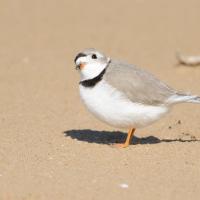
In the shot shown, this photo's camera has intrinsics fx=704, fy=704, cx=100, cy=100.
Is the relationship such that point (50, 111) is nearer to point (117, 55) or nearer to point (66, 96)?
point (66, 96)

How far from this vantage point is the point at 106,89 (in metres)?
7.92

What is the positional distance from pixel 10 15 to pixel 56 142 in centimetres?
823

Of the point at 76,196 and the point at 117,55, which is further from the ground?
the point at 76,196

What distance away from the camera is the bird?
7.90 metres

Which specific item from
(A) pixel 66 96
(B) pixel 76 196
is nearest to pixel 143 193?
(B) pixel 76 196

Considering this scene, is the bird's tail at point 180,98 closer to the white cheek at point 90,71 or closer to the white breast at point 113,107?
the white breast at point 113,107

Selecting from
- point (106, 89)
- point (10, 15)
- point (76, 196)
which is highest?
point (106, 89)

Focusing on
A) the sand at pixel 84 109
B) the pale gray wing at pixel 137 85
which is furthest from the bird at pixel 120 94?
the sand at pixel 84 109

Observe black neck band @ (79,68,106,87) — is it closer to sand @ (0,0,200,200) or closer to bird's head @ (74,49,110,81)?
bird's head @ (74,49,110,81)

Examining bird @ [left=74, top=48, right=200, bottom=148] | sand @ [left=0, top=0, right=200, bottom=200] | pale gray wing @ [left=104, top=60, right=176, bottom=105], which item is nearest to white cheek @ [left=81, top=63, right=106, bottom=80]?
bird @ [left=74, top=48, right=200, bottom=148]

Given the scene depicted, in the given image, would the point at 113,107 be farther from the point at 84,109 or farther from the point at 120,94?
the point at 84,109

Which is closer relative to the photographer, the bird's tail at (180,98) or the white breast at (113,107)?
the white breast at (113,107)

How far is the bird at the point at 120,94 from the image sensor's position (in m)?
7.90

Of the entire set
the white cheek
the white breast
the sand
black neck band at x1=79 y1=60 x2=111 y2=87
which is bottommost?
the sand
